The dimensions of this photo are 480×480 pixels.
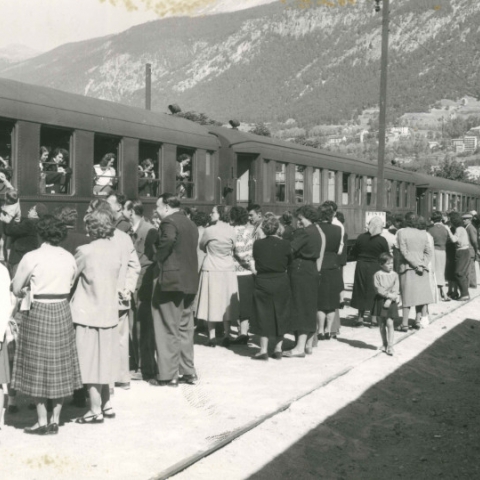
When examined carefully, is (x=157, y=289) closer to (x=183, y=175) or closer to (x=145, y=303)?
(x=145, y=303)

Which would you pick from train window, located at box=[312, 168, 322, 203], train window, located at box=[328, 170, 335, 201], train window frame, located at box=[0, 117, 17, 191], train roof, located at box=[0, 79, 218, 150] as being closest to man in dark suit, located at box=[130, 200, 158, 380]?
train window frame, located at box=[0, 117, 17, 191]

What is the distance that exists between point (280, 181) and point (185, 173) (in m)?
4.30

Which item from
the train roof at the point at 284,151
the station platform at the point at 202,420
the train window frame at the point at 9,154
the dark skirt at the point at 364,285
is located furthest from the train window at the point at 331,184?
the train window frame at the point at 9,154

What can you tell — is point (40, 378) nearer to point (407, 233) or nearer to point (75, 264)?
point (75, 264)

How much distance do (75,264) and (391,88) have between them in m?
185

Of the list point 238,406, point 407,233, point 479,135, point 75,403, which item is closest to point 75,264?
point 75,403

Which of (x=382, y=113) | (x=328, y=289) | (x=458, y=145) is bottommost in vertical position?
(x=328, y=289)

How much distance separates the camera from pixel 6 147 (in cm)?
1041

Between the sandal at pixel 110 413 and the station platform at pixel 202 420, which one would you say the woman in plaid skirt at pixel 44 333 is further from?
the sandal at pixel 110 413

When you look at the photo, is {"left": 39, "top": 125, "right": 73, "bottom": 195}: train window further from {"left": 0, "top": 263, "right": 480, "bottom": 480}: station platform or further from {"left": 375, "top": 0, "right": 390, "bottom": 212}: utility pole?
{"left": 375, "top": 0, "right": 390, "bottom": 212}: utility pole

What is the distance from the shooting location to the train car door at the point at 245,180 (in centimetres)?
1691

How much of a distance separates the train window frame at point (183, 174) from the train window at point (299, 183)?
4.85 m

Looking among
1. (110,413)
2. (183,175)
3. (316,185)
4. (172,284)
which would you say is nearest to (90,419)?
(110,413)

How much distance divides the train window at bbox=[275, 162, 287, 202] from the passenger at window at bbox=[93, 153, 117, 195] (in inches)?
249
